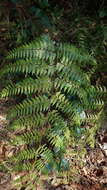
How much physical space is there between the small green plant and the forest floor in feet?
0.35

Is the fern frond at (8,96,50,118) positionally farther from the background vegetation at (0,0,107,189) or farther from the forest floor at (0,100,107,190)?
the forest floor at (0,100,107,190)

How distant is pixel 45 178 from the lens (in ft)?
9.32

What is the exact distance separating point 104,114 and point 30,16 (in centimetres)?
139

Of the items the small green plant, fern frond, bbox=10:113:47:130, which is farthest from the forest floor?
fern frond, bbox=10:113:47:130

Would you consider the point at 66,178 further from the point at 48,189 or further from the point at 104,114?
the point at 104,114

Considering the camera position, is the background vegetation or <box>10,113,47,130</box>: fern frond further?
the background vegetation

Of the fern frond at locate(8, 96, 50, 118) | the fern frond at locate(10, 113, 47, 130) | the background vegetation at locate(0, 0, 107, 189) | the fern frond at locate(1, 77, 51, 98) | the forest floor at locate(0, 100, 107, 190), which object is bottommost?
the forest floor at locate(0, 100, 107, 190)

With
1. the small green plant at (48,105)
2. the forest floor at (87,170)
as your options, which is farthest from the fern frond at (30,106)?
the forest floor at (87,170)

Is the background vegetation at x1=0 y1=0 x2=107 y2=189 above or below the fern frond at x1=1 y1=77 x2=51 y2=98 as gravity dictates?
above

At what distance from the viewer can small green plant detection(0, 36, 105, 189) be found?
2.81 metres

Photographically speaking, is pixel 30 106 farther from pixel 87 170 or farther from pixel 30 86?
pixel 87 170

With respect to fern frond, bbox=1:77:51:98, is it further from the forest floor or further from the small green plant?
the forest floor

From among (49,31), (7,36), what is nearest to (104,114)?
(49,31)

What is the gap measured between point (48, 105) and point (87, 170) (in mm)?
733
